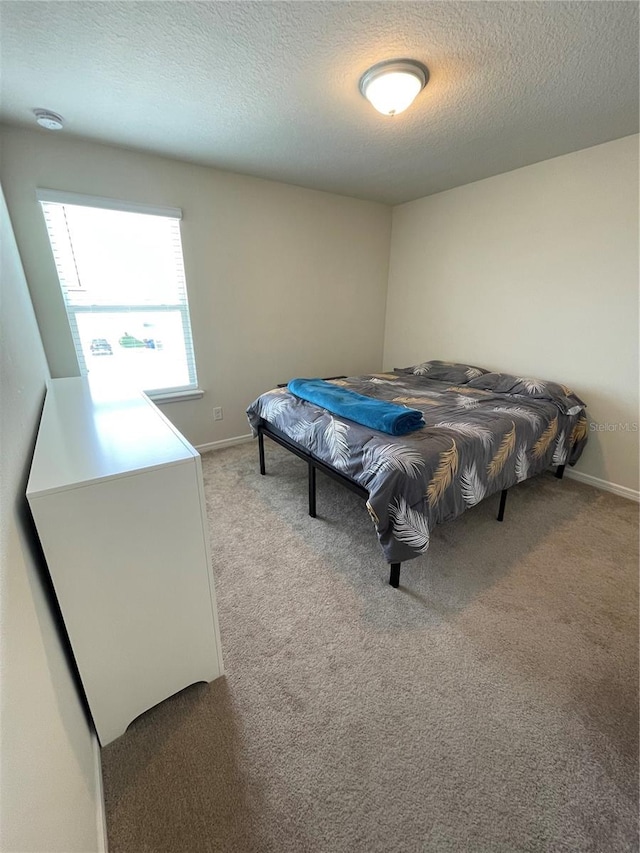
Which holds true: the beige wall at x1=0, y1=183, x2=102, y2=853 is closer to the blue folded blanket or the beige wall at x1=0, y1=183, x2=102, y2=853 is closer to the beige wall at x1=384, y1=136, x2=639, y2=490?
the blue folded blanket

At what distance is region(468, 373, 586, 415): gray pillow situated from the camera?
8.30 feet

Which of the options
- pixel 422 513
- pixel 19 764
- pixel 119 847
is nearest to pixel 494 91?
pixel 422 513

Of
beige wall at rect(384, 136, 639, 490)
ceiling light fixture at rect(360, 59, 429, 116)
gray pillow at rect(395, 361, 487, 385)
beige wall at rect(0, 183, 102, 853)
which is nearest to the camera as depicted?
beige wall at rect(0, 183, 102, 853)

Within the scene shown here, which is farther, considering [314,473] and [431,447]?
[314,473]

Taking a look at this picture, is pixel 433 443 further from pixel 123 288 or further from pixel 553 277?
pixel 123 288

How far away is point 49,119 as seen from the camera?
1953 millimetres

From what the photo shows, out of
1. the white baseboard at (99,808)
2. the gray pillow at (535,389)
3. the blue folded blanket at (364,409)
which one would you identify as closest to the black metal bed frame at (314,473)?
the blue folded blanket at (364,409)

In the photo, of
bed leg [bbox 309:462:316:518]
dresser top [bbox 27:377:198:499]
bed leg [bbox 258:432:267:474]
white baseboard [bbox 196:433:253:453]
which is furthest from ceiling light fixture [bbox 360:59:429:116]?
white baseboard [bbox 196:433:253:453]

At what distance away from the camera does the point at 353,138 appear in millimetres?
2246

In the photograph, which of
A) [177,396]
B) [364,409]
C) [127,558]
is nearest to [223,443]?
[177,396]

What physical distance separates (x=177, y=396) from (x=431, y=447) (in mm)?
2252

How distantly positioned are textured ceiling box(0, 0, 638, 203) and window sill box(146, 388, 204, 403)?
1771 millimetres

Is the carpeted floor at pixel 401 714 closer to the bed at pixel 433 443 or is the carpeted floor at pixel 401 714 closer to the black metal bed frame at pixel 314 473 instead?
the black metal bed frame at pixel 314 473

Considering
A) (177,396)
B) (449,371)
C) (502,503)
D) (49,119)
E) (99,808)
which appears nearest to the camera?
(99,808)
